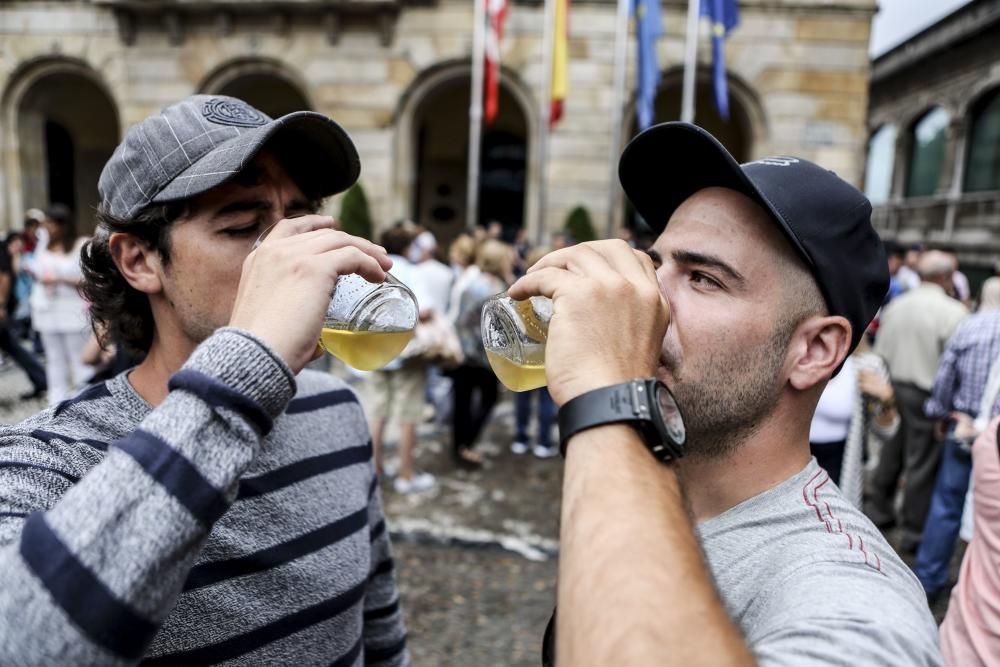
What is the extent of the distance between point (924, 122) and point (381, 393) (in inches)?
984

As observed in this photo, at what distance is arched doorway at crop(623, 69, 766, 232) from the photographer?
13.1 metres

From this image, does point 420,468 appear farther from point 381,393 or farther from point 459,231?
point 459,231

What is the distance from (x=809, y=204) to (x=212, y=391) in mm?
1121

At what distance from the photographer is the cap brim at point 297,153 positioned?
136 cm

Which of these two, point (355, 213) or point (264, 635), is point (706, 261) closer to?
point (264, 635)

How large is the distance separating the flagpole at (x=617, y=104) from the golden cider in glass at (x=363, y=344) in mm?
10589

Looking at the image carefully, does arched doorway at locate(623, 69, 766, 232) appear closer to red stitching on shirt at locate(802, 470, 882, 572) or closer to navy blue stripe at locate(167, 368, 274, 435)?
red stitching on shirt at locate(802, 470, 882, 572)

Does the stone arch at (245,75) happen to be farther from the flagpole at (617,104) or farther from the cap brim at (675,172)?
the cap brim at (675,172)

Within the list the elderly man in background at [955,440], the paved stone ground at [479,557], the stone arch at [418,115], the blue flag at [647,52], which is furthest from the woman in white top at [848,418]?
the stone arch at [418,115]

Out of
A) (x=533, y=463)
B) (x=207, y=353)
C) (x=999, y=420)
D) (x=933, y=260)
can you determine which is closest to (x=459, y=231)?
(x=533, y=463)

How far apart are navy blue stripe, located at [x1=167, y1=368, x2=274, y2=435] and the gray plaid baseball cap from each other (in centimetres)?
58

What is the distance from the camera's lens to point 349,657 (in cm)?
155

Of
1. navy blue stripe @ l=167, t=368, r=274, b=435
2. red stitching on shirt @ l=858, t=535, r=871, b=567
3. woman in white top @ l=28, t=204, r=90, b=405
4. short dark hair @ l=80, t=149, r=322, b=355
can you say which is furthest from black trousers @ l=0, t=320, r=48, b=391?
red stitching on shirt @ l=858, t=535, r=871, b=567

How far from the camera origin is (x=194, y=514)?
88 centimetres
